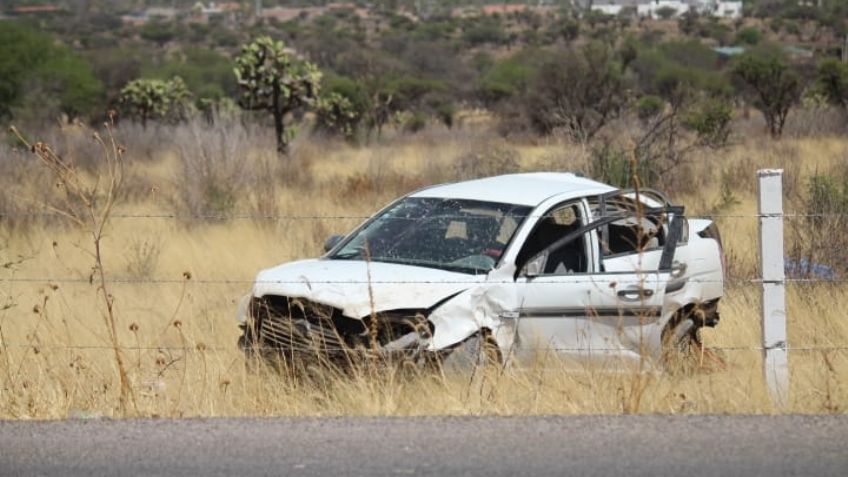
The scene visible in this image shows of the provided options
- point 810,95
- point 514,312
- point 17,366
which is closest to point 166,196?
point 17,366

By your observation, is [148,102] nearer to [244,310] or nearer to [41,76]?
[41,76]

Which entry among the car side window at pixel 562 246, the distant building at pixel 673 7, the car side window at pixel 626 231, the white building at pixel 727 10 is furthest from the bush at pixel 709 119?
the distant building at pixel 673 7

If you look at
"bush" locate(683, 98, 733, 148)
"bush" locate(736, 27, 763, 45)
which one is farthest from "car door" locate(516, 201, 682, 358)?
"bush" locate(736, 27, 763, 45)

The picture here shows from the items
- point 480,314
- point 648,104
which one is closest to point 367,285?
point 480,314

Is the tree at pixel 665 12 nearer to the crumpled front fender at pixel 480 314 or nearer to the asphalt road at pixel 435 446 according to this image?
the crumpled front fender at pixel 480 314

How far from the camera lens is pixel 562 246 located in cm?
859

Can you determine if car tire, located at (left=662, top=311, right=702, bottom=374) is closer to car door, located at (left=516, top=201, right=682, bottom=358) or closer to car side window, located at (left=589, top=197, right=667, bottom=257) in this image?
car door, located at (left=516, top=201, right=682, bottom=358)

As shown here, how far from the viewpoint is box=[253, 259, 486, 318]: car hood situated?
7.79 meters

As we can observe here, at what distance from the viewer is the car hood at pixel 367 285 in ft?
25.6

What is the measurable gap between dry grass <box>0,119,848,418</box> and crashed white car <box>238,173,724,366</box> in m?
0.23

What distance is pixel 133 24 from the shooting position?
102062 millimetres

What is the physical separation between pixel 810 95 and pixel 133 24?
237ft

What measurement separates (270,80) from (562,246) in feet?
67.8

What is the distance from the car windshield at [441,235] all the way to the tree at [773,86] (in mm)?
24706
